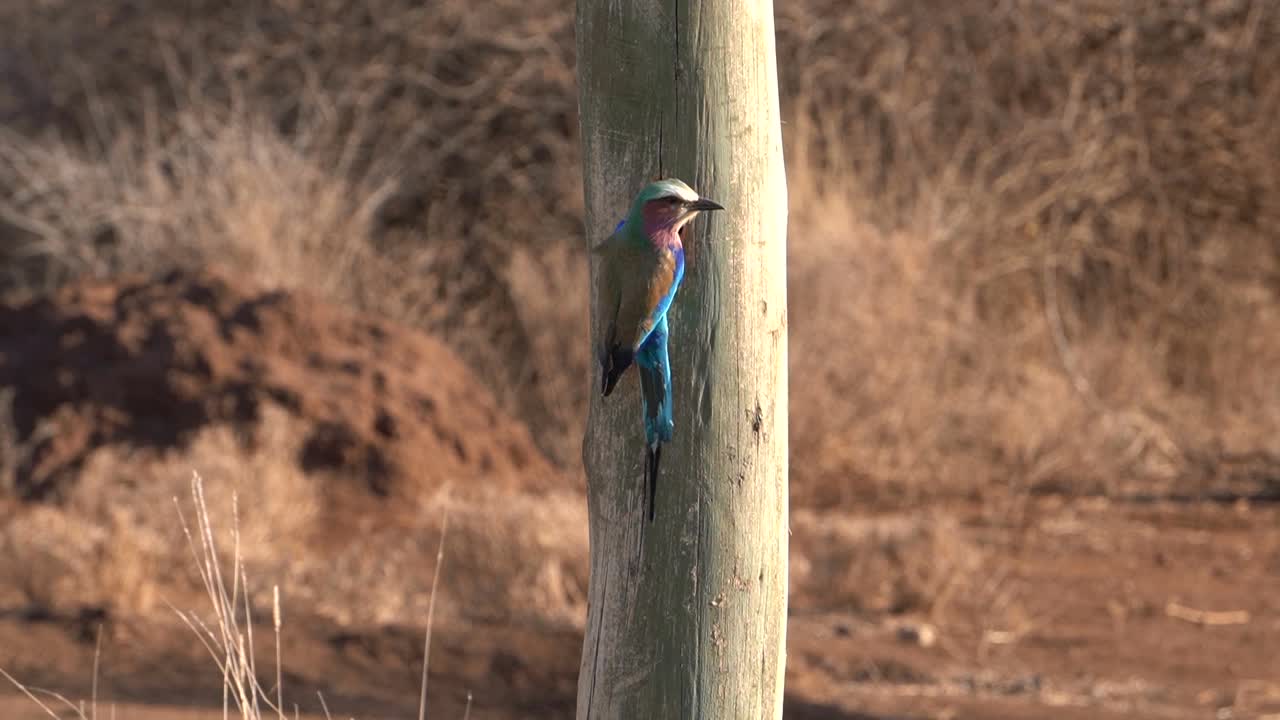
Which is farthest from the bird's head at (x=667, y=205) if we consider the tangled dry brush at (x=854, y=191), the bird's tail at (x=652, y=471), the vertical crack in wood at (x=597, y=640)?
the tangled dry brush at (x=854, y=191)

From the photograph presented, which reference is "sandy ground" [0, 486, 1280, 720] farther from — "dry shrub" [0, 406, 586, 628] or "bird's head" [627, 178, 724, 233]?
"bird's head" [627, 178, 724, 233]

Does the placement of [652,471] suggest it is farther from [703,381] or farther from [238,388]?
[238,388]

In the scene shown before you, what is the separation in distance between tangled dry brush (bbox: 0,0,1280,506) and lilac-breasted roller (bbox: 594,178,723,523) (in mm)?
5607

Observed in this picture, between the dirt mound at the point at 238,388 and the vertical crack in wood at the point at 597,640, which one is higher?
the dirt mound at the point at 238,388

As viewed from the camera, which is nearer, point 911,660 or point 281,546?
point 911,660

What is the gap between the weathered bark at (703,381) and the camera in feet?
7.61

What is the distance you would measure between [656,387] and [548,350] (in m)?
6.43

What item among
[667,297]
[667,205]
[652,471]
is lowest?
[652,471]

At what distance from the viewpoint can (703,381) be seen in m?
2.32

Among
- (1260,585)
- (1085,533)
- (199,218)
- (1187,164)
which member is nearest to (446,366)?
(199,218)

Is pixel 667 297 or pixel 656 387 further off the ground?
pixel 667 297

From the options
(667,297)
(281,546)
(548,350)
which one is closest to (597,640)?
(667,297)

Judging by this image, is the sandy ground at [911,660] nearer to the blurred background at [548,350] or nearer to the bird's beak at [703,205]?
the blurred background at [548,350]

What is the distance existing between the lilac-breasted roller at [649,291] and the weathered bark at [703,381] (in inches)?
2.1
